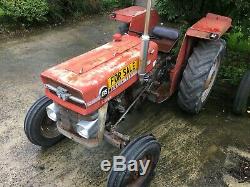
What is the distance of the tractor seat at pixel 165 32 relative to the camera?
423cm

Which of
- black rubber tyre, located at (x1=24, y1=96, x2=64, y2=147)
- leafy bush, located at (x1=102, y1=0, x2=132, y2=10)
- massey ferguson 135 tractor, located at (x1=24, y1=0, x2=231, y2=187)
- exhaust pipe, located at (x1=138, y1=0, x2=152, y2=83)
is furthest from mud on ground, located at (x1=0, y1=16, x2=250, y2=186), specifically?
leafy bush, located at (x1=102, y1=0, x2=132, y2=10)

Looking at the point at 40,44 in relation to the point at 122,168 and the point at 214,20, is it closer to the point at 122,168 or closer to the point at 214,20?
the point at 214,20

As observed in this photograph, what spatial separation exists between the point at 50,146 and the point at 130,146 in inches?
48.6

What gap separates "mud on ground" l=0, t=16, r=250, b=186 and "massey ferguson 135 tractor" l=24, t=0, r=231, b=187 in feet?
0.96

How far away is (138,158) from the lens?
115 inches

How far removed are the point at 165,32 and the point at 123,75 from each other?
1.31m

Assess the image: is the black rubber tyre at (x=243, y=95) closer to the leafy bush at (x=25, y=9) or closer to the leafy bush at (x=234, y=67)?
the leafy bush at (x=234, y=67)

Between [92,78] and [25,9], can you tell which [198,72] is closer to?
[92,78]

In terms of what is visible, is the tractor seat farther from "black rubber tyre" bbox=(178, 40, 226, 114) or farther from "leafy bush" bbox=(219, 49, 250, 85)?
"leafy bush" bbox=(219, 49, 250, 85)

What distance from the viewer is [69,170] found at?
3.51 meters

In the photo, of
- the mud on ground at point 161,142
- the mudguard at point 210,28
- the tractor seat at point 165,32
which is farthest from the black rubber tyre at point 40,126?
the mudguard at point 210,28

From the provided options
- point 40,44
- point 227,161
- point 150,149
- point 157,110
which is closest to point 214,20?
point 157,110

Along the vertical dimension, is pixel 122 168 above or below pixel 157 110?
above

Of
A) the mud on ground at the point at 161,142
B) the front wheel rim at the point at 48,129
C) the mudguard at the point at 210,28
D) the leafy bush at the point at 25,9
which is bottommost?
the mud on ground at the point at 161,142
